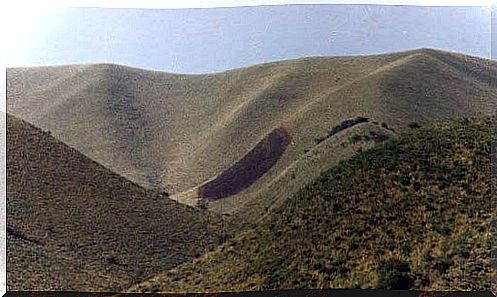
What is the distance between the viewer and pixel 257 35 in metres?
23.0

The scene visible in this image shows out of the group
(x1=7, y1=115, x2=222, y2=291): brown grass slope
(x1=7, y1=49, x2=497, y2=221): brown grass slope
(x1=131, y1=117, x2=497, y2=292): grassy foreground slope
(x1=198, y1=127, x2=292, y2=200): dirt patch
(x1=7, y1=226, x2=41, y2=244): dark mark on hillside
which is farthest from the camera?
(x1=7, y1=49, x2=497, y2=221): brown grass slope

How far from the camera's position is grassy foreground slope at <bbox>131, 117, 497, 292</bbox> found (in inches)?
651

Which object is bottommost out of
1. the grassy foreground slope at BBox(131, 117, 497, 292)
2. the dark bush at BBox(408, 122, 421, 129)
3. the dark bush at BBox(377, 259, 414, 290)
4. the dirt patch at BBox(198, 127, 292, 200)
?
the dark bush at BBox(377, 259, 414, 290)

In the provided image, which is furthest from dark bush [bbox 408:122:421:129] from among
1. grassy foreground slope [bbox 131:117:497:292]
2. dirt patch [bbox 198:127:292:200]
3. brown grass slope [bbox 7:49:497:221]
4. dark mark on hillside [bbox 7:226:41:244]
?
dark mark on hillside [bbox 7:226:41:244]

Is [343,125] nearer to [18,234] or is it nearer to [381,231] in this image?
[381,231]

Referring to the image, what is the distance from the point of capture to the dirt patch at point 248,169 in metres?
21.5

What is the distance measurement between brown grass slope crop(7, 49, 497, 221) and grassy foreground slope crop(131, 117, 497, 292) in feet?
3.61

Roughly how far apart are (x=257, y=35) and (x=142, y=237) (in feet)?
22.4

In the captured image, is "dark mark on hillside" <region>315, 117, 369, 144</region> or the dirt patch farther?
"dark mark on hillside" <region>315, 117, 369, 144</region>

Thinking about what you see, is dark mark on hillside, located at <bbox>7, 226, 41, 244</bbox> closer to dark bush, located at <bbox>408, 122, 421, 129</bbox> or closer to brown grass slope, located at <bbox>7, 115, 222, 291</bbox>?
brown grass slope, located at <bbox>7, 115, 222, 291</bbox>

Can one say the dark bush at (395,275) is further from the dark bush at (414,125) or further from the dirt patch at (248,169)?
the dark bush at (414,125)

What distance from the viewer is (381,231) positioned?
17.9 meters

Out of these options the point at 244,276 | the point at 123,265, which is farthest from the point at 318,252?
the point at 123,265

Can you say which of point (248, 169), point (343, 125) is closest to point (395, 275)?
point (248, 169)
